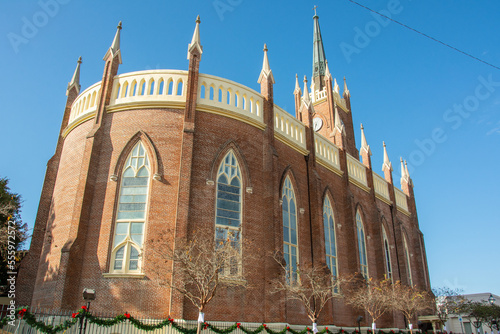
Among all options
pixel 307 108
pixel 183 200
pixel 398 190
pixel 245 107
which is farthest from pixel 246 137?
pixel 398 190

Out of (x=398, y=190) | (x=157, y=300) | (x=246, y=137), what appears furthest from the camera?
(x=398, y=190)

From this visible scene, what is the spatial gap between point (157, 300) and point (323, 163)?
15530 millimetres

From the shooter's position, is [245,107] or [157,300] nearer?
[157,300]

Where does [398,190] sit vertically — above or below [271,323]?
above

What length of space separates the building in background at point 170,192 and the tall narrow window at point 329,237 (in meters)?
0.13

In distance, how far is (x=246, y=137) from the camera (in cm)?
2219

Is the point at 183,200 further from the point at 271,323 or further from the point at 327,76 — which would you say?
the point at 327,76

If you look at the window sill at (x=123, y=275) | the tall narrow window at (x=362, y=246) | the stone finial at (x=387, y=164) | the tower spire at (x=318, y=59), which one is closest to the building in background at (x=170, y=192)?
the window sill at (x=123, y=275)

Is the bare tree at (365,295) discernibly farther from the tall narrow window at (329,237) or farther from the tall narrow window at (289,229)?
the tall narrow window at (289,229)

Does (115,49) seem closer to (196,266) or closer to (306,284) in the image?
(196,266)

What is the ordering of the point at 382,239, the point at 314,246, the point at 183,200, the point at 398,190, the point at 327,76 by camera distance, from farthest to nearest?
the point at 327,76, the point at 398,190, the point at 382,239, the point at 314,246, the point at 183,200

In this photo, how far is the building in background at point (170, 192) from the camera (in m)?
17.8

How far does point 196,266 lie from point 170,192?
4996mm

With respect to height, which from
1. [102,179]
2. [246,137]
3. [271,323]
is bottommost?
[271,323]
